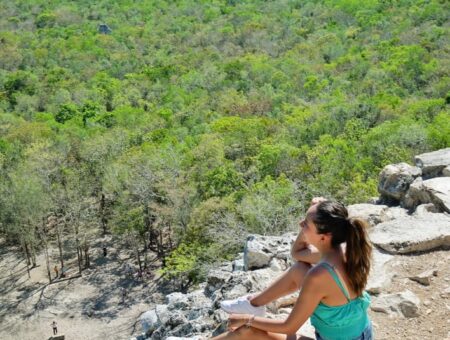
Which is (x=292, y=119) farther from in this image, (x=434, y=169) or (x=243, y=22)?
(x=243, y=22)

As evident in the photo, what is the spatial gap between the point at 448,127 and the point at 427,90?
15.6 meters

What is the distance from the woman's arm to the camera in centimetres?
526

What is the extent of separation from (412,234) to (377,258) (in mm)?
878

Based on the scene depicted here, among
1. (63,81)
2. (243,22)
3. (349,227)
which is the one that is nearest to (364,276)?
(349,227)

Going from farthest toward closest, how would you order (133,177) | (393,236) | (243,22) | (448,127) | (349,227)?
(243,22) < (133,177) < (448,127) < (393,236) < (349,227)

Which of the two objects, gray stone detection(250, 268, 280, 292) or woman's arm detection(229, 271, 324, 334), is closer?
woman's arm detection(229, 271, 324, 334)

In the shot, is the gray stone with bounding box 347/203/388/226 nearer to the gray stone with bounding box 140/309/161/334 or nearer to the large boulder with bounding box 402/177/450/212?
the large boulder with bounding box 402/177/450/212

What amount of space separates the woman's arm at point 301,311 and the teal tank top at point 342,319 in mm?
213

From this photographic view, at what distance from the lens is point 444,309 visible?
838cm

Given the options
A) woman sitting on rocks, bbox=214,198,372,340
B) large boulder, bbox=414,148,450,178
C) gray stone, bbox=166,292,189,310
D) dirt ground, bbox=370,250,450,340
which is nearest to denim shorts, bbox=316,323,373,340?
woman sitting on rocks, bbox=214,198,372,340

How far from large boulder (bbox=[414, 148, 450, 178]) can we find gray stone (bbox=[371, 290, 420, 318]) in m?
5.28

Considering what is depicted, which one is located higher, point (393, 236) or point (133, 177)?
point (393, 236)

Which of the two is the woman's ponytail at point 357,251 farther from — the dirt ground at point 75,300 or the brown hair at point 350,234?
the dirt ground at point 75,300

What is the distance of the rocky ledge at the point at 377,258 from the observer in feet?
28.3
